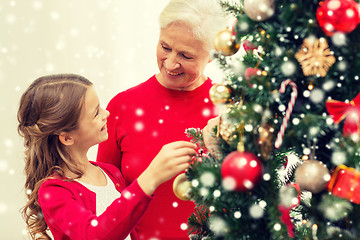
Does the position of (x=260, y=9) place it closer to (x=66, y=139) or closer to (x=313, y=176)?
(x=313, y=176)

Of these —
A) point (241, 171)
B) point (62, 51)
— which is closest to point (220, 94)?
point (241, 171)

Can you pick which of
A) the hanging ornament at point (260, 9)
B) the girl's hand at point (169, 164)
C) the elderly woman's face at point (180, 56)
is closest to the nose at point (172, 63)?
the elderly woman's face at point (180, 56)

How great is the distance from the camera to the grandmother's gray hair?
1247 millimetres

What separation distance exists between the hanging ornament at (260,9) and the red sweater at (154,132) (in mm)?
620

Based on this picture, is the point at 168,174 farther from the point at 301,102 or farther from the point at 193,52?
the point at 193,52

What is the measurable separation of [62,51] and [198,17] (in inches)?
48.8

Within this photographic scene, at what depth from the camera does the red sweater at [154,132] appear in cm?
134

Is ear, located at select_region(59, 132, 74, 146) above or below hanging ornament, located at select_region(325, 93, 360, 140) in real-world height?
below

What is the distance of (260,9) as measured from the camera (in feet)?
2.64

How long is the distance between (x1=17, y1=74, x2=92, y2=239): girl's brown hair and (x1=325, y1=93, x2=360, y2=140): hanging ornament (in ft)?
2.45

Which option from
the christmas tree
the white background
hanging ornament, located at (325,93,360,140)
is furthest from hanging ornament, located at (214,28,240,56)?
the white background

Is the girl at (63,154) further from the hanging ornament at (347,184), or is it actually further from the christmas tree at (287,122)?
the hanging ornament at (347,184)

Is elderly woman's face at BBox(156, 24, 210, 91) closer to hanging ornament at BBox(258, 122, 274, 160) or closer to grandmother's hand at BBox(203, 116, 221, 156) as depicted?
grandmother's hand at BBox(203, 116, 221, 156)

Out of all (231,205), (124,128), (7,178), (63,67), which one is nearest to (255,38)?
(231,205)
